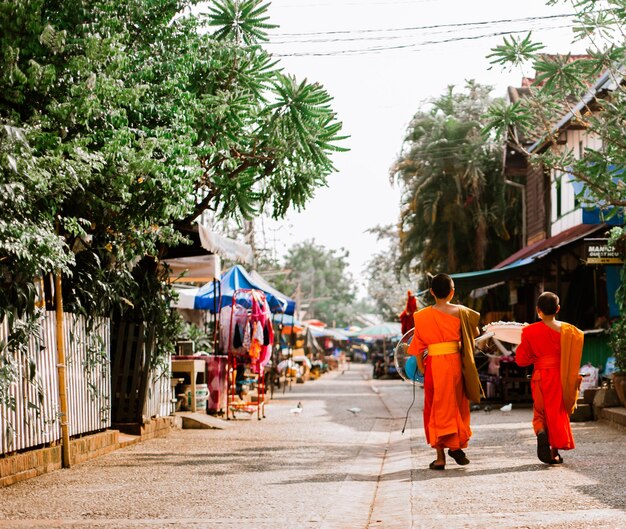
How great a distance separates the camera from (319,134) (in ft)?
45.0

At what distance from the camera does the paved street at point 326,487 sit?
695cm

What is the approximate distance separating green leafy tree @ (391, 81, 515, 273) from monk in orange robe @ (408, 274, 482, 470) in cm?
2785

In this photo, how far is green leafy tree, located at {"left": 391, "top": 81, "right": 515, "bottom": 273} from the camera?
38000mm

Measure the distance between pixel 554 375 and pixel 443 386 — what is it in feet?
3.87

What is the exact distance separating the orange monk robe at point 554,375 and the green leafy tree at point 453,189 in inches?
1080

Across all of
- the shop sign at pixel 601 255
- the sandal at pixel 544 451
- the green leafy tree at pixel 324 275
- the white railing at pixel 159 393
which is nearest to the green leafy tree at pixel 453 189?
the shop sign at pixel 601 255

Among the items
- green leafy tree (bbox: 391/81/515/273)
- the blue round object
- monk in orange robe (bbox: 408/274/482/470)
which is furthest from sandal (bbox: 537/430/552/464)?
green leafy tree (bbox: 391/81/515/273)

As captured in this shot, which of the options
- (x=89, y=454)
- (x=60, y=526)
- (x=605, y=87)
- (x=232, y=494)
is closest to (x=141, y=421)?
(x=89, y=454)

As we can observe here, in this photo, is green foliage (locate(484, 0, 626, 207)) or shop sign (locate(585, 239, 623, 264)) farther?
shop sign (locate(585, 239, 623, 264))

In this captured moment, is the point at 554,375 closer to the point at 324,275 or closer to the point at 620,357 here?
the point at 620,357

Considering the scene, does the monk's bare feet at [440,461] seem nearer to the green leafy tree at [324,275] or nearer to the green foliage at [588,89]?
the green foliage at [588,89]

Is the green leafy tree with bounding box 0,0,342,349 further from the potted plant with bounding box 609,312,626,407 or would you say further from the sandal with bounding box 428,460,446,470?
the potted plant with bounding box 609,312,626,407

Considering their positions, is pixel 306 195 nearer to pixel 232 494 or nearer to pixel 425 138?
pixel 232 494

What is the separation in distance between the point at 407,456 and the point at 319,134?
4525mm
